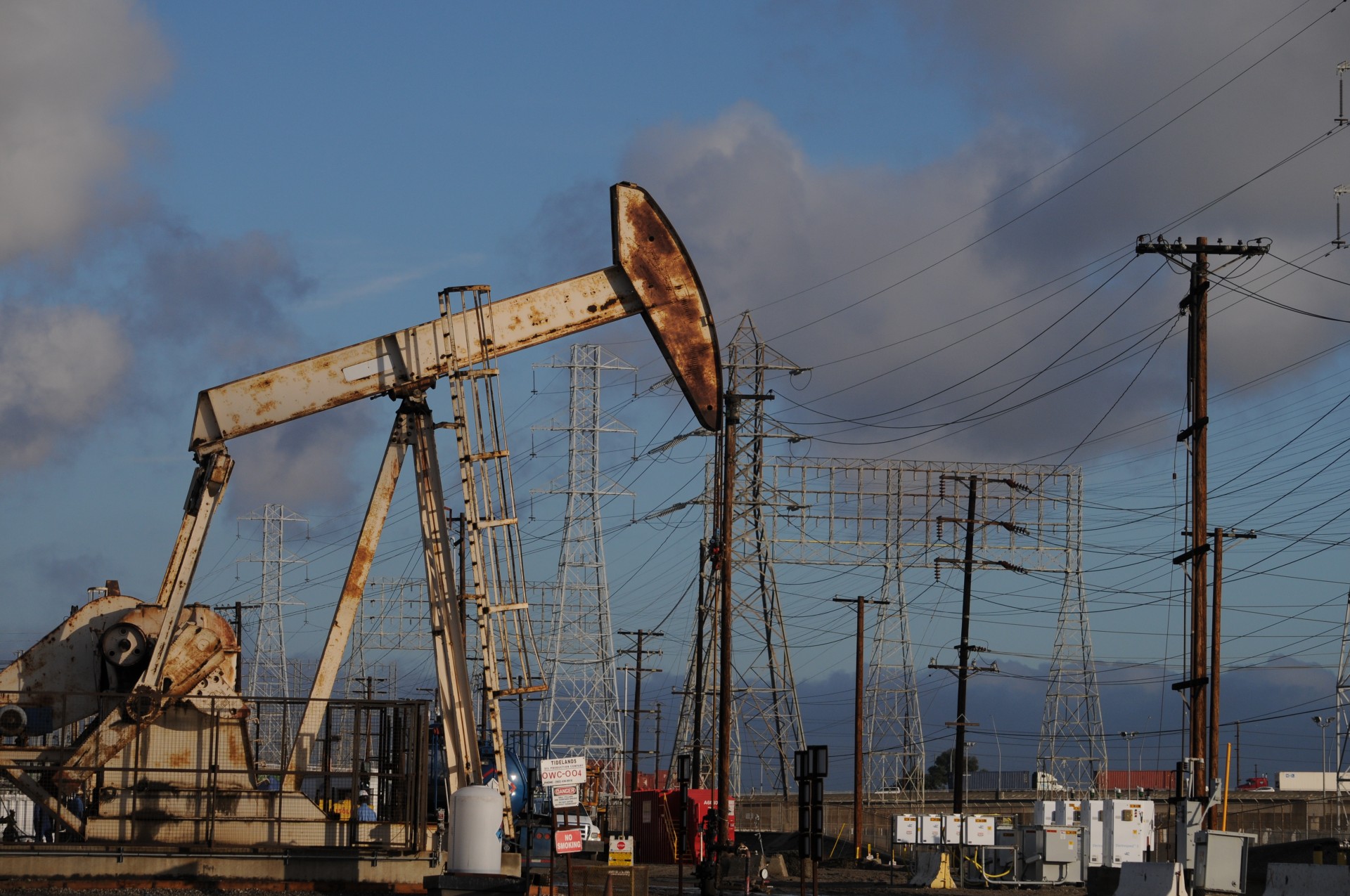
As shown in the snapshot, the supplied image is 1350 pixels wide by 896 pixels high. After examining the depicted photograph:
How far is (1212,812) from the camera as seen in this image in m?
23.3

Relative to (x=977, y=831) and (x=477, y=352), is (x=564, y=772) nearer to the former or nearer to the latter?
(x=477, y=352)

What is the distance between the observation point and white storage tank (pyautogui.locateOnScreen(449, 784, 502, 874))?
15.1 metres

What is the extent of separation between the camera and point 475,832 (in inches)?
594

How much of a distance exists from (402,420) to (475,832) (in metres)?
5.42

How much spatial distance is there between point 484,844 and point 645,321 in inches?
256

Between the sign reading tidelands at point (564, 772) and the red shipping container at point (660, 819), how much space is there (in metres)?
16.2

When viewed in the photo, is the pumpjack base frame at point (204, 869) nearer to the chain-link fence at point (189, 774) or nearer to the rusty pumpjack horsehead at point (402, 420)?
the chain-link fence at point (189, 774)

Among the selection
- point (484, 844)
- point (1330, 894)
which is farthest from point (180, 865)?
point (1330, 894)

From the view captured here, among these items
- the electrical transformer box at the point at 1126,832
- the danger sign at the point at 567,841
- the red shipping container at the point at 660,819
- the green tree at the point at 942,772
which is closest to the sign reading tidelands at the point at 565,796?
the danger sign at the point at 567,841

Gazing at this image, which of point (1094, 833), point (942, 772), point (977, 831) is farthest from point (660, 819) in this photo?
point (942, 772)

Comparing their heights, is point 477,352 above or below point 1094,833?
above

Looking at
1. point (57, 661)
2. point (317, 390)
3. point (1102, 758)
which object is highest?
point (317, 390)

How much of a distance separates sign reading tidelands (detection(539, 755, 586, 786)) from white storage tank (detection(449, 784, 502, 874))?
12.1 ft

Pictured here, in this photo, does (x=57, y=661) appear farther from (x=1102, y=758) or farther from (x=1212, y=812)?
(x=1102, y=758)
